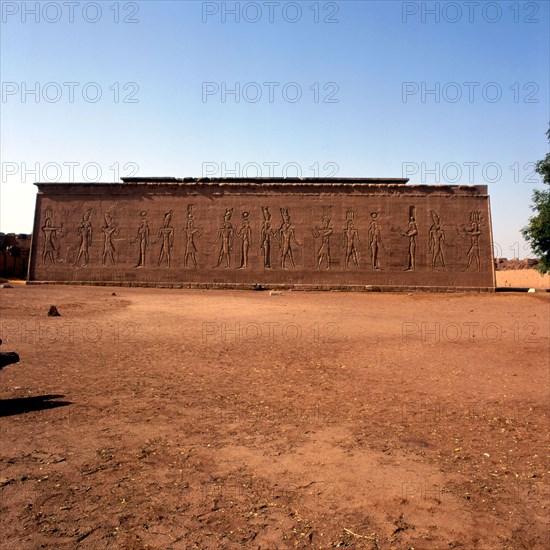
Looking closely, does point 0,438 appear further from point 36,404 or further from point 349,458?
point 349,458

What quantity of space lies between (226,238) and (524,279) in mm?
25891

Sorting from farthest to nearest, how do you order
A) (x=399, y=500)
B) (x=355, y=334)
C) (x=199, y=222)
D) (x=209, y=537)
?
1. (x=199, y=222)
2. (x=355, y=334)
3. (x=399, y=500)
4. (x=209, y=537)

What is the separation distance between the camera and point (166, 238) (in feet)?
75.9

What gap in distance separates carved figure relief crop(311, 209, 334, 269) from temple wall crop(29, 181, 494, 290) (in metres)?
0.05

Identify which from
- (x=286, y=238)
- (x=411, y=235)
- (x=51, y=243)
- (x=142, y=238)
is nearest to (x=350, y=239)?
(x=411, y=235)

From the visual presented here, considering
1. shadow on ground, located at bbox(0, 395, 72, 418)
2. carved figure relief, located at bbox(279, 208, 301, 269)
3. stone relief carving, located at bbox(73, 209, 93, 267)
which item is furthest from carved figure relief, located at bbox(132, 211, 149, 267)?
shadow on ground, located at bbox(0, 395, 72, 418)

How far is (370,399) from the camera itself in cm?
567

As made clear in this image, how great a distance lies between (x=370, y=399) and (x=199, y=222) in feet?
61.2

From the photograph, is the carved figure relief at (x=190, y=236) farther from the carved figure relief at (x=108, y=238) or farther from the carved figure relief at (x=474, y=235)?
the carved figure relief at (x=474, y=235)

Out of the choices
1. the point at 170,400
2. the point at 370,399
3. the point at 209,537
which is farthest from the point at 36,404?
the point at 370,399

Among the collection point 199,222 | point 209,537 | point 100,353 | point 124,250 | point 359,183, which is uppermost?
point 359,183

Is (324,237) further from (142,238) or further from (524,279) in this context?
(524,279)

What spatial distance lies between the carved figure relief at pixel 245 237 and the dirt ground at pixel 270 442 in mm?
13514

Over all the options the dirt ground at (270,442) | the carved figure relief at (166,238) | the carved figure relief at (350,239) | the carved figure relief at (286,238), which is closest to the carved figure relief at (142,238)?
the carved figure relief at (166,238)
